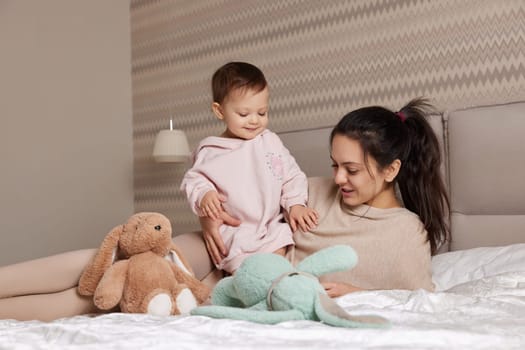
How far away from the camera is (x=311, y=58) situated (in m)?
2.94

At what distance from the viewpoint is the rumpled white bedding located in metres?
0.89

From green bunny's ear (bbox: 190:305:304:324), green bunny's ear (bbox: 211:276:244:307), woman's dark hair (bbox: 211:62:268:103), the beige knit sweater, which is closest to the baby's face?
woman's dark hair (bbox: 211:62:268:103)

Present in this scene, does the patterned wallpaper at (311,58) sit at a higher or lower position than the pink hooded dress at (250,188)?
higher

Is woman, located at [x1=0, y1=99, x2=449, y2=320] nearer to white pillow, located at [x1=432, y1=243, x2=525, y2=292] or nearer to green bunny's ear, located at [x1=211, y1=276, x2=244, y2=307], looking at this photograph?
white pillow, located at [x1=432, y1=243, x2=525, y2=292]

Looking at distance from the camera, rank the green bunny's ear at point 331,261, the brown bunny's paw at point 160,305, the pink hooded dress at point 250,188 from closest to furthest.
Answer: the green bunny's ear at point 331,261, the brown bunny's paw at point 160,305, the pink hooded dress at point 250,188

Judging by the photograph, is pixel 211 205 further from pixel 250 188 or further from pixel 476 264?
pixel 476 264

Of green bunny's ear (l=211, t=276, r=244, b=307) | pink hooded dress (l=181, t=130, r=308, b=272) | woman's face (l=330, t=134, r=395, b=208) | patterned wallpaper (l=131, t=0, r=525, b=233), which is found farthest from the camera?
patterned wallpaper (l=131, t=0, r=525, b=233)

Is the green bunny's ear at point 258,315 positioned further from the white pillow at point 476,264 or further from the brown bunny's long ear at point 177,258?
the white pillow at point 476,264

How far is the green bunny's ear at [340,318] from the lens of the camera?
0.97m

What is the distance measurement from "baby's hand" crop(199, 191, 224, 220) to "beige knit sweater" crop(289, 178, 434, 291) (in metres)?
0.25

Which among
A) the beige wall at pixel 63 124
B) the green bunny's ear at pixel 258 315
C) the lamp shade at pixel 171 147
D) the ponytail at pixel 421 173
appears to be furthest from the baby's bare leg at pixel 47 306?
the beige wall at pixel 63 124

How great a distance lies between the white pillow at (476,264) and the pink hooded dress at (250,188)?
0.44 meters

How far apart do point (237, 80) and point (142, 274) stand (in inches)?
26.6

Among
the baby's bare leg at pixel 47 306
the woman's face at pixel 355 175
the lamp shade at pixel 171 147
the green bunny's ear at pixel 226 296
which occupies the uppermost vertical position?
the lamp shade at pixel 171 147
